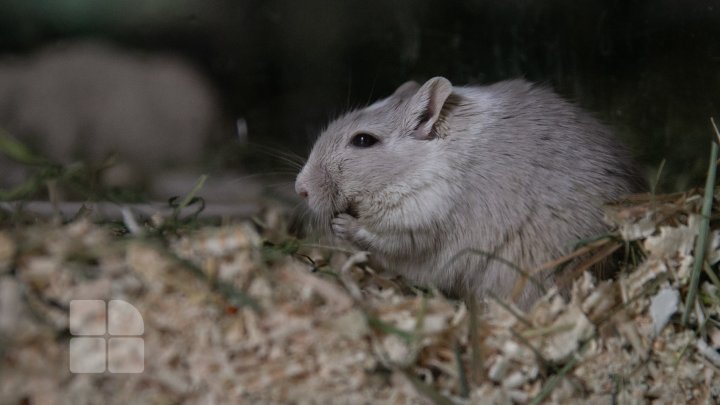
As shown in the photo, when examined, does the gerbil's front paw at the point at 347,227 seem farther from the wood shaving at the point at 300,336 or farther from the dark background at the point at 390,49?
the dark background at the point at 390,49

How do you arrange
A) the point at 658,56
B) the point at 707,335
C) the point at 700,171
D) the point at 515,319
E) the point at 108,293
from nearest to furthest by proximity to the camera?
the point at 108,293 < the point at 515,319 < the point at 707,335 < the point at 700,171 < the point at 658,56

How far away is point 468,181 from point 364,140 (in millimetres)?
465

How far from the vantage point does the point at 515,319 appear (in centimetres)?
193

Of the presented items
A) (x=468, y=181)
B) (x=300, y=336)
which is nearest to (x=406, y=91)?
(x=468, y=181)

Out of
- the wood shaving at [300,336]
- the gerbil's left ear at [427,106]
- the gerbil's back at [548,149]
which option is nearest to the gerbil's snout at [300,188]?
the gerbil's left ear at [427,106]

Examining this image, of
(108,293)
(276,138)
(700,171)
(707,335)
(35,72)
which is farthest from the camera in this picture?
(276,138)

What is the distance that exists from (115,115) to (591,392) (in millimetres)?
3194

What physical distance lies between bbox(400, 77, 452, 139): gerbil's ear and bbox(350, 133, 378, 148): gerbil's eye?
0.54 feet

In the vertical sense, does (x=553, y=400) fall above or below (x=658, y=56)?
below

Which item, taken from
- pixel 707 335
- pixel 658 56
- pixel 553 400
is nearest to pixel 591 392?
pixel 553 400

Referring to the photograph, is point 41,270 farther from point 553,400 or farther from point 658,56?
point 658,56

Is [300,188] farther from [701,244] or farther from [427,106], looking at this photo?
[701,244]

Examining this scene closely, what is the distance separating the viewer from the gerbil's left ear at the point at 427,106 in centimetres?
255

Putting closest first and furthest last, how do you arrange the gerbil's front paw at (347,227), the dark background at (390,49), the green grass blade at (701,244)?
the green grass blade at (701,244), the gerbil's front paw at (347,227), the dark background at (390,49)
